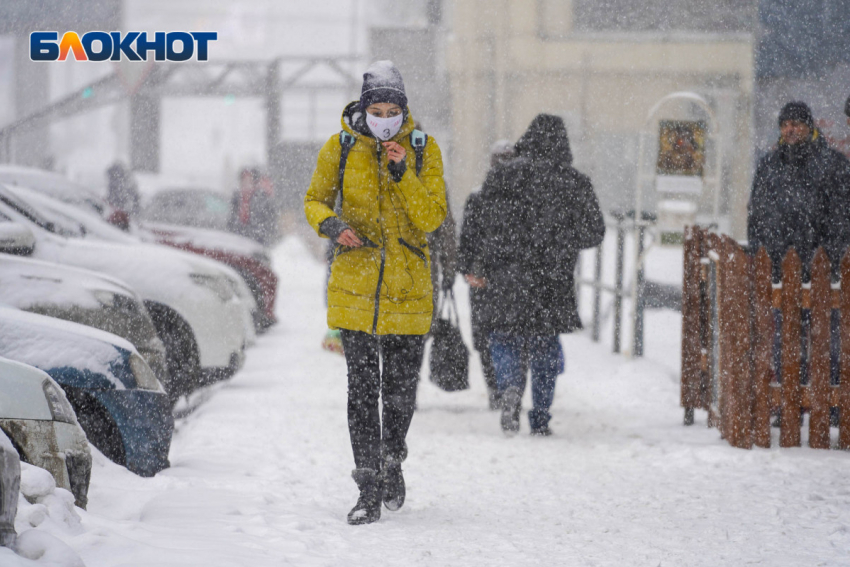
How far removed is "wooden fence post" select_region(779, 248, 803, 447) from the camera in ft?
19.0

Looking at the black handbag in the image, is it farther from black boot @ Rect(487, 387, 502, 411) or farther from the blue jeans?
black boot @ Rect(487, 387, 502, 411)

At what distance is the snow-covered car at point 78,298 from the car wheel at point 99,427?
2.25ft

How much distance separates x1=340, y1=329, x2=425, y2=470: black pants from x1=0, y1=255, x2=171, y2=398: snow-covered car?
67.0 inches

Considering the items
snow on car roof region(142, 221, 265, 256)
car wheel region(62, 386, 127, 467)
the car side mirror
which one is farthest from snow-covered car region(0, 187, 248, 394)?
snow on car roof region(142, 221, 265, 256)

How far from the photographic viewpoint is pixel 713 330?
20.9ft

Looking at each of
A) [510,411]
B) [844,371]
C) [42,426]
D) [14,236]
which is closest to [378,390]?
[42,426]

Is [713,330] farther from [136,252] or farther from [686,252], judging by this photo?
A: [136,252]

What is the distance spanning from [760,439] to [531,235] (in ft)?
5.77

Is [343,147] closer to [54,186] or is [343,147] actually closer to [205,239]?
[54,186]

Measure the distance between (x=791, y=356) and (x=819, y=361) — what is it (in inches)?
5.7

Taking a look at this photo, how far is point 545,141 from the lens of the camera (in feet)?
21.4

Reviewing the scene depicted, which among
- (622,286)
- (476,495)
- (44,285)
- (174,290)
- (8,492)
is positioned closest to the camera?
(8,492)

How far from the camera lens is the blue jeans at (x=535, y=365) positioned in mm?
6488

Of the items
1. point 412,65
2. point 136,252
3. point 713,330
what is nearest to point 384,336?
point 713,330
